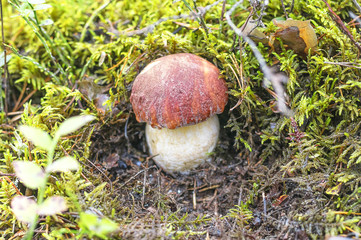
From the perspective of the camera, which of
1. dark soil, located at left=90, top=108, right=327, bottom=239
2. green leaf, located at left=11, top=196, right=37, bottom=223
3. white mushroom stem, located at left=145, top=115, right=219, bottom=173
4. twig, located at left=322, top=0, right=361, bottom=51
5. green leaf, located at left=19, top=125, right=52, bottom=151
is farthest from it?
white mushroom stem, located at left=145, top=115, right=219, bottom=173

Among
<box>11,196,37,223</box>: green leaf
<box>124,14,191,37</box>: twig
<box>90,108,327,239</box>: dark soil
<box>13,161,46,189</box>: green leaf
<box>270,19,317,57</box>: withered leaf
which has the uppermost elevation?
<box>124,14,191,37</box>: twig

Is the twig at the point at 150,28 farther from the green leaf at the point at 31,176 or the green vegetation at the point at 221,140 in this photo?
the green leaf at the point at 31,176

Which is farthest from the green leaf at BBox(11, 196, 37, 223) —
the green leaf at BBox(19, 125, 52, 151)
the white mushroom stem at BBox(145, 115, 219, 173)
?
the white mushroom stem at BBox(145, 115, 219, 173)

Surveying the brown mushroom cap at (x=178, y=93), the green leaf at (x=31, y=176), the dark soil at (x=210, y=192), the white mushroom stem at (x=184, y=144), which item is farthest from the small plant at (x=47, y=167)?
the white mushroom stem at (x=184, y=144)

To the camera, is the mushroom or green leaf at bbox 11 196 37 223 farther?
the mushroom

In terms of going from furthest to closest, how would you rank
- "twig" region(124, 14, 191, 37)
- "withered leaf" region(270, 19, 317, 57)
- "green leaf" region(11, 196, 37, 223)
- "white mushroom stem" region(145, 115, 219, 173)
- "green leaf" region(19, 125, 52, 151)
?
"twig" region(124, 14, 191, 37) < "white mushroom stem" region(145, 115, 219, 173) < "withered leaf" region(270, 19, 317, 57) < "green leaf" region(11, 196, 37, 223) < "green leaf" region(19, 125, 52, 151)

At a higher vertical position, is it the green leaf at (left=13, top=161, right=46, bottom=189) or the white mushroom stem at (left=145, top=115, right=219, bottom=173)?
the green leaf at (left=13, top=161, right=46, bottom=189)

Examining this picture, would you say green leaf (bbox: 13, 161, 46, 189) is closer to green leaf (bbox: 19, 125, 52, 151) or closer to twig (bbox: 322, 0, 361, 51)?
green leaf (bbox: 19, 125, 52, 151)
